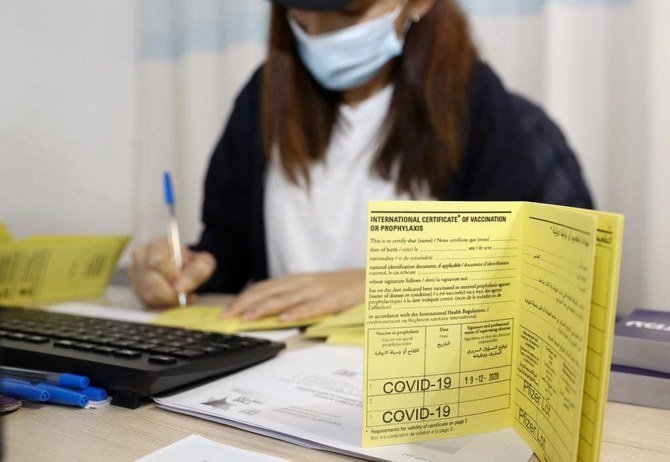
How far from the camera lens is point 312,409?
0.47 meters

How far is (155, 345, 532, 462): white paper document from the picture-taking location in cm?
40

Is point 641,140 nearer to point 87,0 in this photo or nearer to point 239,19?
point 239,19

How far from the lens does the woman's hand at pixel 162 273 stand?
36.6 inches

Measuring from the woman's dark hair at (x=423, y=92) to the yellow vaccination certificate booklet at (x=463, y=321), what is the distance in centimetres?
70

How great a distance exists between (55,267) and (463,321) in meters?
0.81

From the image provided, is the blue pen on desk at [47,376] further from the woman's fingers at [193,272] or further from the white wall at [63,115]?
the white wall at [63,115]

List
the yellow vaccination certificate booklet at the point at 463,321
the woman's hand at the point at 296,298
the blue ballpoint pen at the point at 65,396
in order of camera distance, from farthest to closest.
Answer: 1. the woman's hand at the point at 296,298
2. the blue ballpoint pen at the point at 65,396
3. the yellow vaccination certificate booklet at the point at 463,321

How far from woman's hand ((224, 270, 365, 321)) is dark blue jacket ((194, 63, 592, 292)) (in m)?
0.32

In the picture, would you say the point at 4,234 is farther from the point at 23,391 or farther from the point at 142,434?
the point at 142,434

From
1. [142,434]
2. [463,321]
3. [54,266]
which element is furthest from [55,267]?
[463,321]

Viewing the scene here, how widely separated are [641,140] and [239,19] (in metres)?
0.95

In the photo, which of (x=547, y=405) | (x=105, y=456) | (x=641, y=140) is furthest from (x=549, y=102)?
(x=105, y=456)

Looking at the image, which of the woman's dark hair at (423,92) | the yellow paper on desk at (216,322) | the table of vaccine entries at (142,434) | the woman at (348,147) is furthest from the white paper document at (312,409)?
the woman's dark hair at (423,92)

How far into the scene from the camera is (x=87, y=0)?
1232 millimetres
